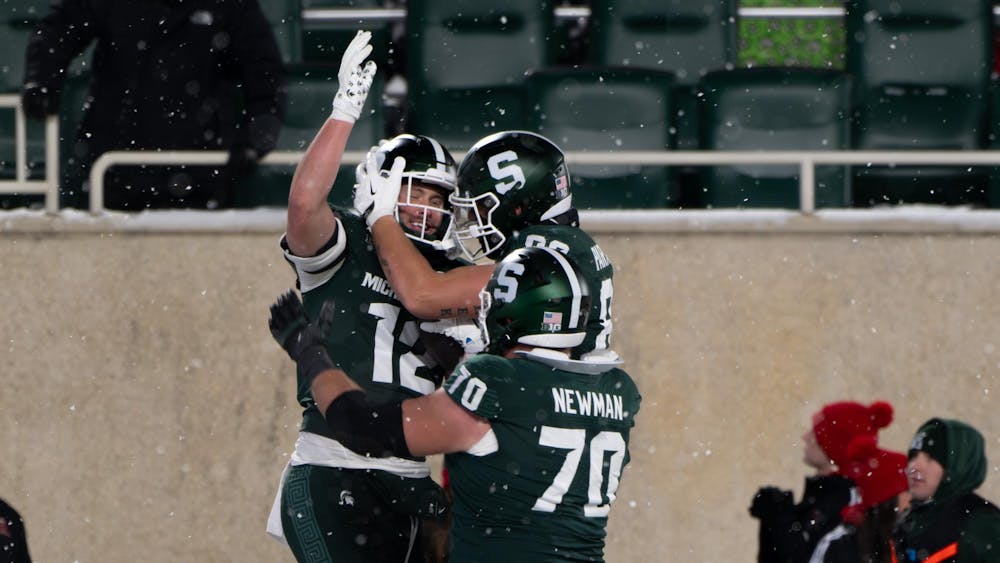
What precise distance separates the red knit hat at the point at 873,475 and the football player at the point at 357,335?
5.35 feet

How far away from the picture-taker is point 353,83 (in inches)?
157

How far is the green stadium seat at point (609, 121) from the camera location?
23.1 feet

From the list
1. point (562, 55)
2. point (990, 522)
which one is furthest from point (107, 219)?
point (990, 522)

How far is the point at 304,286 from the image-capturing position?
409 centimetres

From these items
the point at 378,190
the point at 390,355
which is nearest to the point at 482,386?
the point at 390,355

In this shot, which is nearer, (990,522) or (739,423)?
(990,522)

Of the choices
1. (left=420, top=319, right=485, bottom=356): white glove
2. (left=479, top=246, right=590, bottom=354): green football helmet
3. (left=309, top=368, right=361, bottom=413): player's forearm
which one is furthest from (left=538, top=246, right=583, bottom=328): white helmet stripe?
(left=420, top=319, right=485, bottom=356): white glove

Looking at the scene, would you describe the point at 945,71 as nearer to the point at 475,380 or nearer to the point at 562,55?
the point at 562,55

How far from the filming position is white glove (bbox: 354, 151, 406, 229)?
399 cm

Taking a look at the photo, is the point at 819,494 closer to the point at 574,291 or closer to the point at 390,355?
the point at 390,355

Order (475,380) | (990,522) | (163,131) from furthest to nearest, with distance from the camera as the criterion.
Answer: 1. (163,131)
2. (990,522)
3. (475,380)

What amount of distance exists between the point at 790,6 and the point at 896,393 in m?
2.51

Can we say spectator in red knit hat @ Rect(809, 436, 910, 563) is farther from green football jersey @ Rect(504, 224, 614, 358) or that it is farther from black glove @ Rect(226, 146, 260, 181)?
black glove @ Rect(226, 146, 260, 181)

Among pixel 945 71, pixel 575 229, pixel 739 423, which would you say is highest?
pixel 945 71
